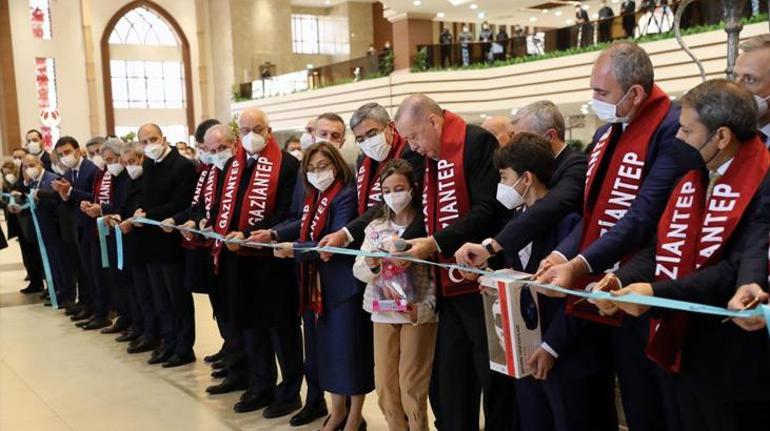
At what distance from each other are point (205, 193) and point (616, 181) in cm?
349

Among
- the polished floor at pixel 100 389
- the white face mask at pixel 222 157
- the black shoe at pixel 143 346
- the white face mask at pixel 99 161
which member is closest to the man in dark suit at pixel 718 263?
the polished floor at pixel 100 389

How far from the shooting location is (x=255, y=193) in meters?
4.61

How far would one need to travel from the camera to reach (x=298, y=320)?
4590 millimetres

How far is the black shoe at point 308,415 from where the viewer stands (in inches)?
172

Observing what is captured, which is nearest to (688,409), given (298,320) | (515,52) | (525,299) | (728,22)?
(525,299)

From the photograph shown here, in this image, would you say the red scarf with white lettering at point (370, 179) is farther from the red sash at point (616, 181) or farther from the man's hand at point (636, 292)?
the man's hand at point (636, 292)

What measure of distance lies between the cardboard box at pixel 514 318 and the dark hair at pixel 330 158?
1.43 m

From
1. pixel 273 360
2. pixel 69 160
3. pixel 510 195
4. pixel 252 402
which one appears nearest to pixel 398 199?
pixel 510 195

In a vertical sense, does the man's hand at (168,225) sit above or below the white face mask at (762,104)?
below

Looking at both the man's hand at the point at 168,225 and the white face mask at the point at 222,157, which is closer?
the white face mask at the point at 222,157

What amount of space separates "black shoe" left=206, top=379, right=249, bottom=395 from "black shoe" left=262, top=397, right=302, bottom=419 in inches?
24.1

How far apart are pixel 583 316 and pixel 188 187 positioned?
157 inches

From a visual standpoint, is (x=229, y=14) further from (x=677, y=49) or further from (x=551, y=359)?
(x=551, y=359)

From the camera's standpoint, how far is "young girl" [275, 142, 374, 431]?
390 centimetres
